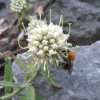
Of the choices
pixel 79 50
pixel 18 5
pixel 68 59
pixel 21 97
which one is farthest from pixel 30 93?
pixel 18 5

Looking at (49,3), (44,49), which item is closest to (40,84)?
(44,49)

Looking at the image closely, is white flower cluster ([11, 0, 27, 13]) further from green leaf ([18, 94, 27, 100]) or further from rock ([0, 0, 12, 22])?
green leaf ([18, 94, 27, 100])

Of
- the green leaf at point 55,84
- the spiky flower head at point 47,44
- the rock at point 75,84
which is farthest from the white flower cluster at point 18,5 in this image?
the spiky flower head at point 47,44

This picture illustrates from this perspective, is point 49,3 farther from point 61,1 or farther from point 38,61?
point 38,61

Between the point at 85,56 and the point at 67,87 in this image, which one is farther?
the point at 85,56

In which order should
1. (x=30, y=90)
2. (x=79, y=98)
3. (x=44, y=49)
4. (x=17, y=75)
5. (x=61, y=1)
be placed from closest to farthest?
1. (x=44, y=49)
2. (x=30, y=90)
3. (x=79, y=98)
4. (x=17, y=75)
5. (x=61, y=1)

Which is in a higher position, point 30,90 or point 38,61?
point 38,61

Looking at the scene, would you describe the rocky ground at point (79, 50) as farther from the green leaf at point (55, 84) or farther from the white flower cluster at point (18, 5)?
the white flower cluster at point (18, 5)
